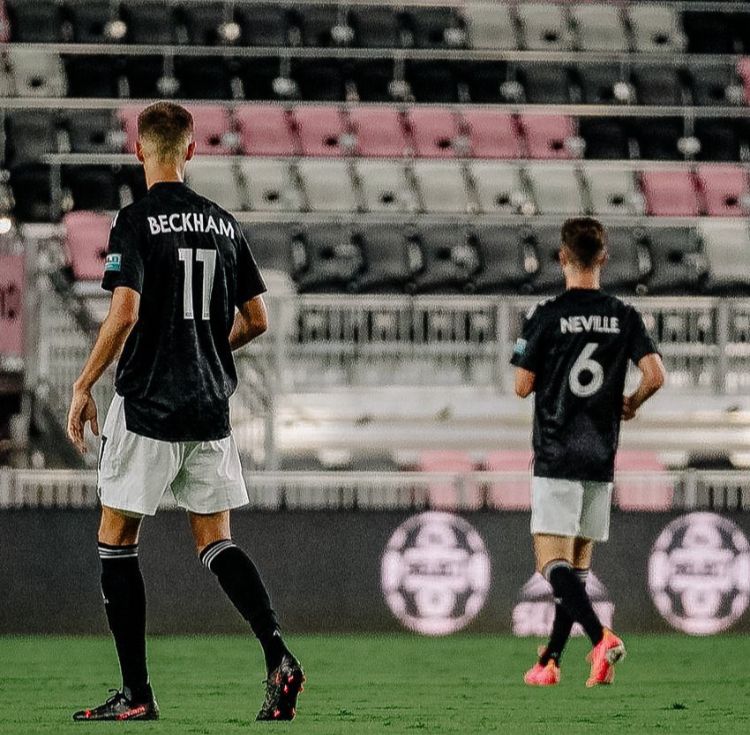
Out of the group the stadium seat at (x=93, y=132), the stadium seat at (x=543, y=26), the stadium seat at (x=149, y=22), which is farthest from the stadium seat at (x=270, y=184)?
the stadium seat at (x=543, y=26)

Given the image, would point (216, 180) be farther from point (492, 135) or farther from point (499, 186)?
point (492, 135)

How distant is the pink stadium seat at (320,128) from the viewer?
548 inches

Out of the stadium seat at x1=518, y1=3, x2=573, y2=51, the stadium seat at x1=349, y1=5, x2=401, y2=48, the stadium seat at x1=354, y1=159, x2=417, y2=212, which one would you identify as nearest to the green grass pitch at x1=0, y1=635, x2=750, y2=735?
the stadium seat at x1=354, y1=159, x2=417, y2=212

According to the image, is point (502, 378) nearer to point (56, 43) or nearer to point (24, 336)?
point (24, 336)

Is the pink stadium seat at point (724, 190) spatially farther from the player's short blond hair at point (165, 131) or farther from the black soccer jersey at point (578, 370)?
the player's short blond hair at point (165, 131)

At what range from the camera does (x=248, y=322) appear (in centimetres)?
486

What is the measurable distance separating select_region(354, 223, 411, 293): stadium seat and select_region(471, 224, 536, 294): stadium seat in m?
0.52

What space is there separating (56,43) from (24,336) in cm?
500

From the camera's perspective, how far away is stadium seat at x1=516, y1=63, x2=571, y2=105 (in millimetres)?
14945

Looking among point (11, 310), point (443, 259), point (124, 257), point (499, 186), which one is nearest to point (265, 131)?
point (499, 186)

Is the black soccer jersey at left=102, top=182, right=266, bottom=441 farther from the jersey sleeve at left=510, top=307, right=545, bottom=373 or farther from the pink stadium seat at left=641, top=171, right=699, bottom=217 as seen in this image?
the pink stadium seat at left=641, top=171, right=699, bottom=217

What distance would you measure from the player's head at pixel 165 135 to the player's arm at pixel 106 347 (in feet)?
1.26

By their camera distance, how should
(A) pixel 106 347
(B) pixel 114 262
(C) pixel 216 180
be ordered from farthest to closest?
1. (C) pixel 216 180
2. (B) pixel 114 262
3. (A) pixel 106 347

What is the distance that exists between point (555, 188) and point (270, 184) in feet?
7.14
